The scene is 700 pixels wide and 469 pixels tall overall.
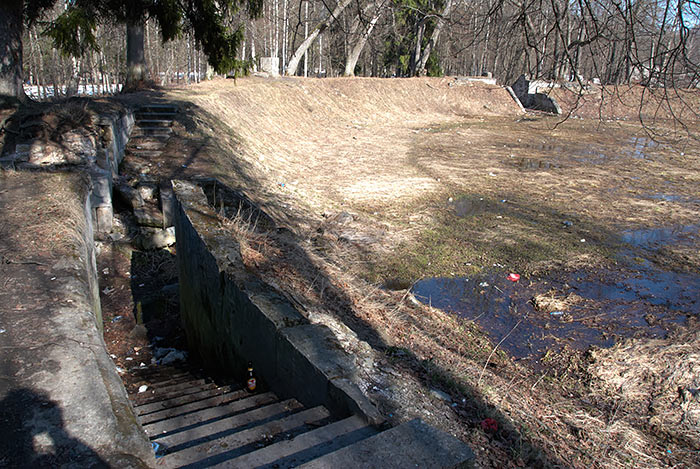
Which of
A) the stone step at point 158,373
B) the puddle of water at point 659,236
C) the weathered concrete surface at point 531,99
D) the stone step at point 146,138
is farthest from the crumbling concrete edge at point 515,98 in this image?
the stone step at point 158,373

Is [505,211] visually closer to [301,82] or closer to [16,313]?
[16,313]

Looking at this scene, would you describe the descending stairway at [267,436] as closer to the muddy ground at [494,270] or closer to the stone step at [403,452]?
the stone step at [403,452]

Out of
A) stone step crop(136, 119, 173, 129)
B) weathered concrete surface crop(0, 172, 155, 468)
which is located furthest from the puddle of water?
stone step crop(136, 119, 173, 129)

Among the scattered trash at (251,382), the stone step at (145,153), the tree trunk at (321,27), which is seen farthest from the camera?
the stone step at (145,153)

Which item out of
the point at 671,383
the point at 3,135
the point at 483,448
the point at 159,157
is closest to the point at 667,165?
the point at 671,383

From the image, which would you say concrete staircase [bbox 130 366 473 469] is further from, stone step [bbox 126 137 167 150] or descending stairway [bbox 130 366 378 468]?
stone step [bbox 126 137 167 150]

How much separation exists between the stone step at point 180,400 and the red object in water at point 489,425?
2071 millimetres

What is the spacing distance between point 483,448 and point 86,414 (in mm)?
2105

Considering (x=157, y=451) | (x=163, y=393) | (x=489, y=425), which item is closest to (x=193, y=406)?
(x=163, y=393)

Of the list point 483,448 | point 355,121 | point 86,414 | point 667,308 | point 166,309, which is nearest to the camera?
point 86,414

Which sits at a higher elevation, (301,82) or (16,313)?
(301,82)

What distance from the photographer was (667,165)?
14680mm

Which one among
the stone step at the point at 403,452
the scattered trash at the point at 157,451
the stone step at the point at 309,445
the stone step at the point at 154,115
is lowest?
the scattered trash at the point at 157,451

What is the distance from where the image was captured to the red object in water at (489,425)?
9.89ft
